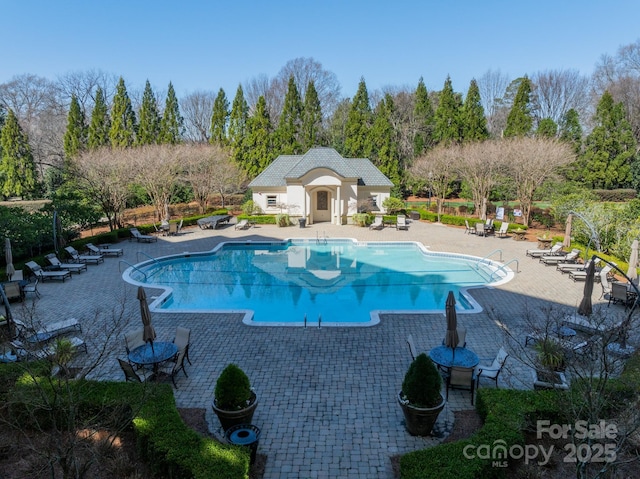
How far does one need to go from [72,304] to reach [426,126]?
4199cm

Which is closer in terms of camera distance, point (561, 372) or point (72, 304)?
point (561, 372)

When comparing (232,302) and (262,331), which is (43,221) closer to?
(232,302)

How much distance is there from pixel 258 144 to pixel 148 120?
12747 millimetres

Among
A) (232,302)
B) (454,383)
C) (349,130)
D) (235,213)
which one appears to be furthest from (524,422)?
(349,130)

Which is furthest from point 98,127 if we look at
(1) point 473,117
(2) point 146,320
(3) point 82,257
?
(2) point 146,320

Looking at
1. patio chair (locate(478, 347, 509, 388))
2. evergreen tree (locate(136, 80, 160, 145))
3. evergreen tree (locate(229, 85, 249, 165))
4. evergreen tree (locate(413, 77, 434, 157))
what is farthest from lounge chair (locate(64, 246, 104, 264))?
evergreen tree (locate(413, 77, 434, 157))

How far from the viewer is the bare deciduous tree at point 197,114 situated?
179 ft

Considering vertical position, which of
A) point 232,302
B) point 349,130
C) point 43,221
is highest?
point 349,130

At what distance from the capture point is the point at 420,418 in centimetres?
646

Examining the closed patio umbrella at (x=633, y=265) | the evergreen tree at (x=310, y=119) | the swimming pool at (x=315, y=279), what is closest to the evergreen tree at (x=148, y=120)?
the evergreen tree at (x=310, y=119)

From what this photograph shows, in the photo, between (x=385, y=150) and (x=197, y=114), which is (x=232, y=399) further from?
(x=197, y=114)

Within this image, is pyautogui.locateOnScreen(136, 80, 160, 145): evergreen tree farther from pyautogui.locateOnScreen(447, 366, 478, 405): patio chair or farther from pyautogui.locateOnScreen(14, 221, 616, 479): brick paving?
pyautogui.locateOnScreen(447, 366, 478, 405): patio chair

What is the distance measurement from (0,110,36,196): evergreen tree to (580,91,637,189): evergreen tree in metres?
51.6

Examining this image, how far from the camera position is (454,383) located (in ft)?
25.8
